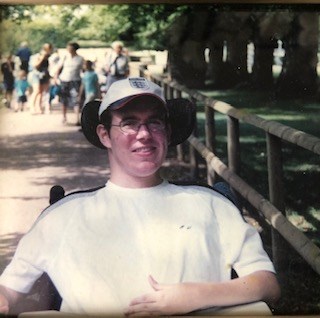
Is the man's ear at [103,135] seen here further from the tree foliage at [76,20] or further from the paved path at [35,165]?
the tree foliage at [76,20]

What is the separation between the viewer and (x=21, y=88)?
10.2ft

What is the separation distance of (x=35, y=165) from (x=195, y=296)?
3.44 ft

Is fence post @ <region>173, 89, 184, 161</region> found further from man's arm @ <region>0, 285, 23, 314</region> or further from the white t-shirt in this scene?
man's arm @ <region>0, 285, 23, 314</region>

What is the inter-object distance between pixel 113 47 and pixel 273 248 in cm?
133

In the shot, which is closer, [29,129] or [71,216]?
[71,216]

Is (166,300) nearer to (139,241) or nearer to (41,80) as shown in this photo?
(139,241)

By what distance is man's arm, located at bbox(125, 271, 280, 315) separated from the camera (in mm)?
2861

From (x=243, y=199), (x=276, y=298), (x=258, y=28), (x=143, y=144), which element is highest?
(x=258, y=28)

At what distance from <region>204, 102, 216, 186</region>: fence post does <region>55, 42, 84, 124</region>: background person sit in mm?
677

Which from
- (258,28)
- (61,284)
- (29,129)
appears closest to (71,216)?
(61,284)

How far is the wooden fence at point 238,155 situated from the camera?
9.61 ft

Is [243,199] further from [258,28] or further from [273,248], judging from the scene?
[258,28]

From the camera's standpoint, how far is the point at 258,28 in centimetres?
315

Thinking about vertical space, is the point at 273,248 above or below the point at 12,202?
below
